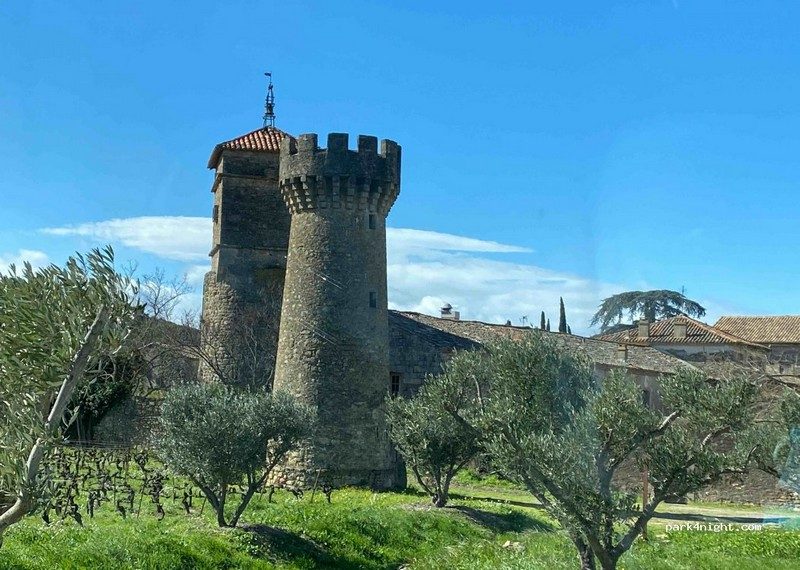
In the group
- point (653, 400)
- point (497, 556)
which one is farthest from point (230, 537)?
point (653, 400)

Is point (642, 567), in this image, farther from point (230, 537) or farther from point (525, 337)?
point (230, 537)

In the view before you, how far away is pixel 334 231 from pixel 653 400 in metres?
20.7

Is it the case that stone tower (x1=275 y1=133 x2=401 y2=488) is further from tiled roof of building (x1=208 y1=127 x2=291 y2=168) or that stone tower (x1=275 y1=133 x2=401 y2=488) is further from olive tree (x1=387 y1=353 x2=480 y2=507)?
tiled roof of building (x1=208 y1=127 x2=291 y2=168)

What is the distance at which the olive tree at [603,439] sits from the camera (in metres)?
14.5

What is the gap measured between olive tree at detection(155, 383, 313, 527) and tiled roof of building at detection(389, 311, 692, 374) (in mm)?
13172

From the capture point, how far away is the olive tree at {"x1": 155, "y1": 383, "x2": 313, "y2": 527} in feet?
59.6

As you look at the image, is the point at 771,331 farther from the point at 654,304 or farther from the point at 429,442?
the point at 429,442

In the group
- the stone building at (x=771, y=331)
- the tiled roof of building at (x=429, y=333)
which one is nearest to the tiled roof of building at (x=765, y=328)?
the stone building at (x=771, y=331)

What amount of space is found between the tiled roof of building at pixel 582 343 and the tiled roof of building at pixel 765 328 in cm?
1751

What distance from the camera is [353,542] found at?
19.3 m

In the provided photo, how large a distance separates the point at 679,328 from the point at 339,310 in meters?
33.2


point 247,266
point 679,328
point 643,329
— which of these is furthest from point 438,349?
point 679,328

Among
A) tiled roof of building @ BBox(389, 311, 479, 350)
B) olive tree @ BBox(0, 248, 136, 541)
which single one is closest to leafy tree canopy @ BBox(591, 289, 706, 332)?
tiled roof of building @ BBox(389, 311, 479, 350)

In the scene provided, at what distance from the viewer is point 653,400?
3997 cm
